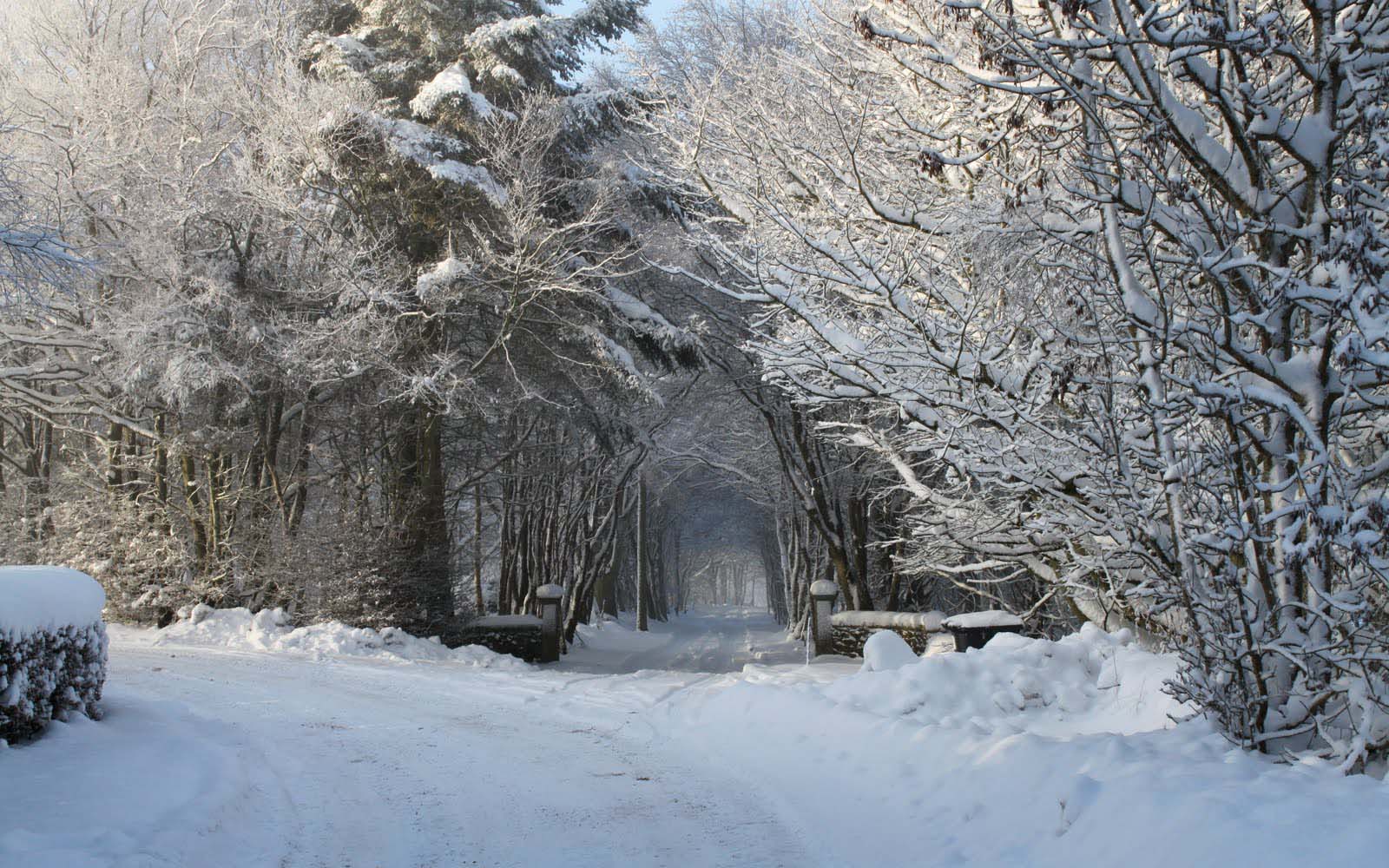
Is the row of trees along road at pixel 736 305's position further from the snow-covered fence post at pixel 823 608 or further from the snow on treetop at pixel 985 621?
the snow-covered fence post at pixel 823 608

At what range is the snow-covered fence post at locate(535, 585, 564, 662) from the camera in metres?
18.4

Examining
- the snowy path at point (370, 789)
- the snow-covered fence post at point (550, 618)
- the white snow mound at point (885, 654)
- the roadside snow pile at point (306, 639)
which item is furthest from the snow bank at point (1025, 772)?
the snow-covered fence post at point (550, 618)

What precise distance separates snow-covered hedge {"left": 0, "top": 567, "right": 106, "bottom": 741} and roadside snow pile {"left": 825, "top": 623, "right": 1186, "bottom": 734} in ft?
18.1

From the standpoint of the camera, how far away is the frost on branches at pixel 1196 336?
4.42 metres

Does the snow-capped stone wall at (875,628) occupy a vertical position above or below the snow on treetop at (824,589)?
below

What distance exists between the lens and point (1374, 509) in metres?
3.84

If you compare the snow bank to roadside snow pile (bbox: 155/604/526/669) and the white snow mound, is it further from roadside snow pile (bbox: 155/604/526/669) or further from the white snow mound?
roadside snow pile (bbox: 155/604/526/669)

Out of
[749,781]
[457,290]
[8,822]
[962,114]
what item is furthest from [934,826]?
[457,290]

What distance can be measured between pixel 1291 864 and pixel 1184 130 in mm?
3392

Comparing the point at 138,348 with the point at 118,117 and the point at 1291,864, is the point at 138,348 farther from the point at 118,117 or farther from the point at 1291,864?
the point at 1291,864

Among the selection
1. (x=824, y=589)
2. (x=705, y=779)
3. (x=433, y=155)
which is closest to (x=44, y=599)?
(x=705, y=779)

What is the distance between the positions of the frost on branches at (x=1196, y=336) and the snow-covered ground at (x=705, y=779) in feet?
2.36

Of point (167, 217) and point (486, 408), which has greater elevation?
point (167, 217)

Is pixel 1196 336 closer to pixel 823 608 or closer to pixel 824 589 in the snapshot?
pixel 824 589
